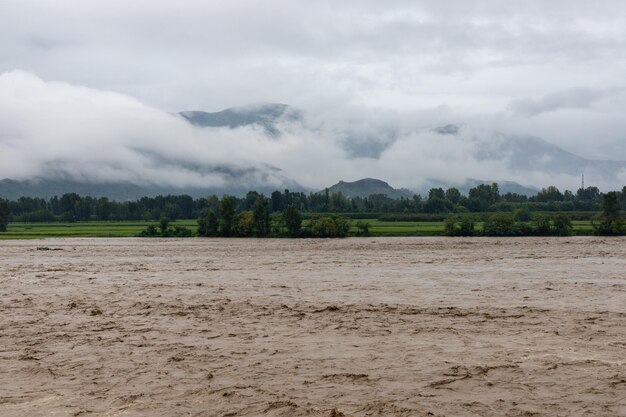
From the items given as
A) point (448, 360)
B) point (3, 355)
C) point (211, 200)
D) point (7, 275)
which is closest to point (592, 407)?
point (448, 360)

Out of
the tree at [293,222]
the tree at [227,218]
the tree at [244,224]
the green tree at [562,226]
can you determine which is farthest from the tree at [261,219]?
the green tree at [562,226]

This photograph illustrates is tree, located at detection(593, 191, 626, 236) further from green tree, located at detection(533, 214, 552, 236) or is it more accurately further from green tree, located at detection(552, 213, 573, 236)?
green tree, located at detection(533, 214, 552, 236)

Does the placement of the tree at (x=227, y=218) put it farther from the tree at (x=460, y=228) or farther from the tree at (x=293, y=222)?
the tree at (x=460, y=228)

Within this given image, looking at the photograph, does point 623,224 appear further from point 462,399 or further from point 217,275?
point 462,399

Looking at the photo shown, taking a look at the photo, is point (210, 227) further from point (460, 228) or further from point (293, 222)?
point (460, 228)

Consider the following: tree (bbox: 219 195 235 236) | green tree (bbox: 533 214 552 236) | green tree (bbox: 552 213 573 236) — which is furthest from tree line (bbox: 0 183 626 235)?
green tree (bbox: 552 213 573 236)

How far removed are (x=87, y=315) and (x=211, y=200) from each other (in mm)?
158503

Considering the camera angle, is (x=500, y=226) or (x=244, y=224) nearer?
(x=500, y=226)

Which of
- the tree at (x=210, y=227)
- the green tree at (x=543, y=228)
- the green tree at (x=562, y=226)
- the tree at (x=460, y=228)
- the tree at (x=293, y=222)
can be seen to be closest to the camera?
the green tree at (x=562, y=226)

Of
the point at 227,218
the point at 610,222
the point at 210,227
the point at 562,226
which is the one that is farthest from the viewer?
the point at 227,218

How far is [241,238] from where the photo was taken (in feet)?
364

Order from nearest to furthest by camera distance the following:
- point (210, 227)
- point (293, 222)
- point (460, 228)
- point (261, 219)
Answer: point (460, 228) → point (293, 222) → point (261, 219) → point (210, 227)

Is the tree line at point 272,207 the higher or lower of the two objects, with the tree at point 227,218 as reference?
higher

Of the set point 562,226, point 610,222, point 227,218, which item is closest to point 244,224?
point 227,218
